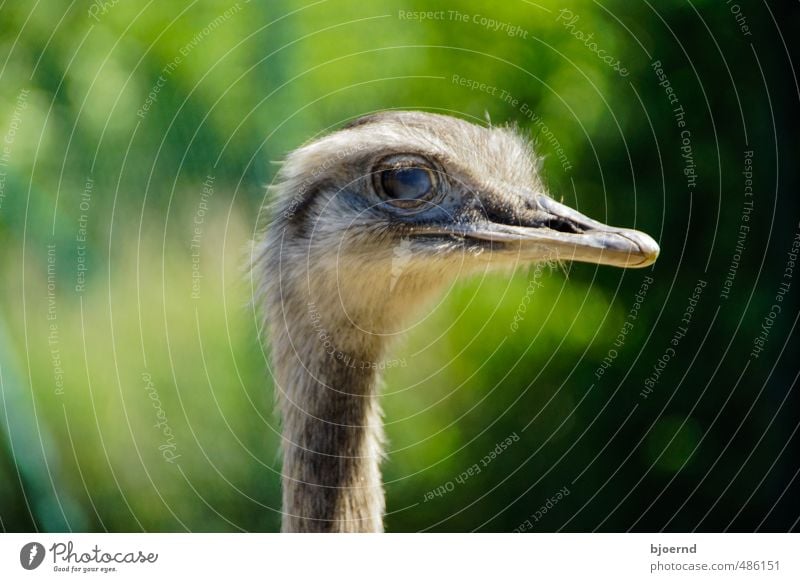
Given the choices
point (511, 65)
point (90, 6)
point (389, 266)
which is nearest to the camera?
point (389, 266)

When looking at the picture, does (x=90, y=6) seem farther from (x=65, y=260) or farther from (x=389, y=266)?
(x=389, y=266)

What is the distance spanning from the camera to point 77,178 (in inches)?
101

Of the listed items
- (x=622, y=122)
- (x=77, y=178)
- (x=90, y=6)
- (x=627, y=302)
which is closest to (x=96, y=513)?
(x=77, y=178)

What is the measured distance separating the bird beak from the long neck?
0.34 metres

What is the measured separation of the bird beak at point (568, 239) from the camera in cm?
166

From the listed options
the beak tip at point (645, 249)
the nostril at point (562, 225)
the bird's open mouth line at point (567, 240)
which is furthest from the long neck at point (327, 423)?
the beak tip at point (645, 249)

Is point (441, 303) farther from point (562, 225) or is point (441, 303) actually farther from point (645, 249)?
point (645, 249)

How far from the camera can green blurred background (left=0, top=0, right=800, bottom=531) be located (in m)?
2.51

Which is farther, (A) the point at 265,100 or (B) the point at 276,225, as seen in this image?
(A) the point at 265,100

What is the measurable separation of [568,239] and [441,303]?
0.91 m

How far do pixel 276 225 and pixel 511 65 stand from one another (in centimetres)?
100

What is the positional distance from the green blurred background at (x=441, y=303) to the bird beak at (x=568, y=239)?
749 millimetres

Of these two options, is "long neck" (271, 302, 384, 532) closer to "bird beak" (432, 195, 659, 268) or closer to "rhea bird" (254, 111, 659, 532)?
"rhea bird" (254, 111, 659, 532)

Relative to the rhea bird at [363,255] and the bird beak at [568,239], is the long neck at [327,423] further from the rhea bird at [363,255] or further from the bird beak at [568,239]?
the bird beak at [568,239]
